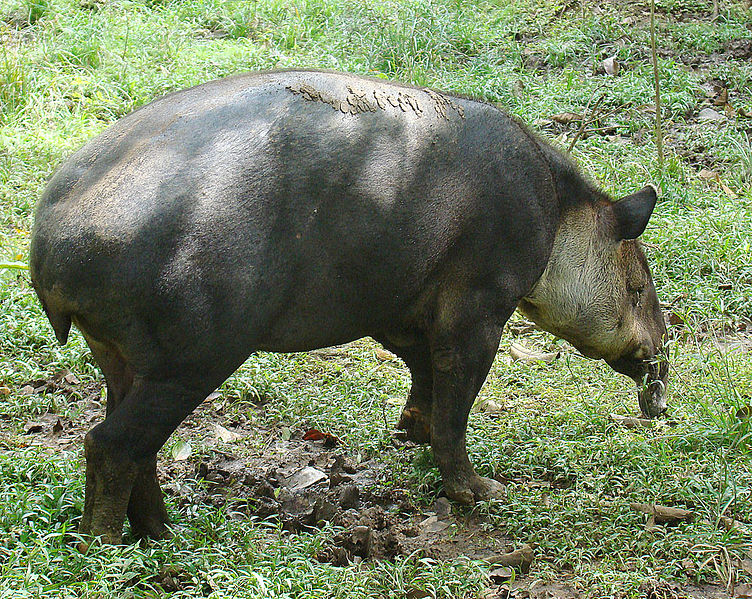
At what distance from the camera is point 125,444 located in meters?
3.80

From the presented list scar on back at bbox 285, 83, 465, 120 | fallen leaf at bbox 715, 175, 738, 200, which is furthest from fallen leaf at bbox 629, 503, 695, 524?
fallen leaf at bbox 715, 175, 738, 200

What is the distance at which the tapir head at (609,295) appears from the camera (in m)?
5.06

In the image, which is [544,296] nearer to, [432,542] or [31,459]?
[432,542]

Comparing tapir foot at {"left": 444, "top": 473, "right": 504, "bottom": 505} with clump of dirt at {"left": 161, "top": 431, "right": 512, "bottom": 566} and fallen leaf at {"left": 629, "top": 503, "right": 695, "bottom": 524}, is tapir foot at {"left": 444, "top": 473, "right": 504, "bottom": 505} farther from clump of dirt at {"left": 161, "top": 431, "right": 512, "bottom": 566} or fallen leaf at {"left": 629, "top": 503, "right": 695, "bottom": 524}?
fallen leaf at {"left": 629, "top": 503, "right": 695, "bottom": 524}

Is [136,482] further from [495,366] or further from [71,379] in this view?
[495,366]

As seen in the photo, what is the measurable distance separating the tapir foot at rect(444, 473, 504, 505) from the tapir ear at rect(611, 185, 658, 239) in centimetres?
155

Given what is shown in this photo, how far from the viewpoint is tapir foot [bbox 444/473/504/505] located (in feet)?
15.7

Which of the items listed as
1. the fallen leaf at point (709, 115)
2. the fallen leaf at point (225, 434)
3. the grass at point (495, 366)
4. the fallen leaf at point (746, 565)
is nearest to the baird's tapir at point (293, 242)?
the grass at point (495, 366)

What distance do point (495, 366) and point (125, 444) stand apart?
3088mm

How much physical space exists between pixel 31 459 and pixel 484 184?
259 centimetres

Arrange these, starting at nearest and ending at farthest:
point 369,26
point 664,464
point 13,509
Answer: point 13,509, point 664,464, point 369,26

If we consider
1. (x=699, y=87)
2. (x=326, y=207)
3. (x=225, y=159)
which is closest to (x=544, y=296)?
(x=326, y=207)

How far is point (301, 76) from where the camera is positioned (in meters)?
4.29

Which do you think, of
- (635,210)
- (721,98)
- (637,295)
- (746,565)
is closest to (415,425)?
(637,295)
